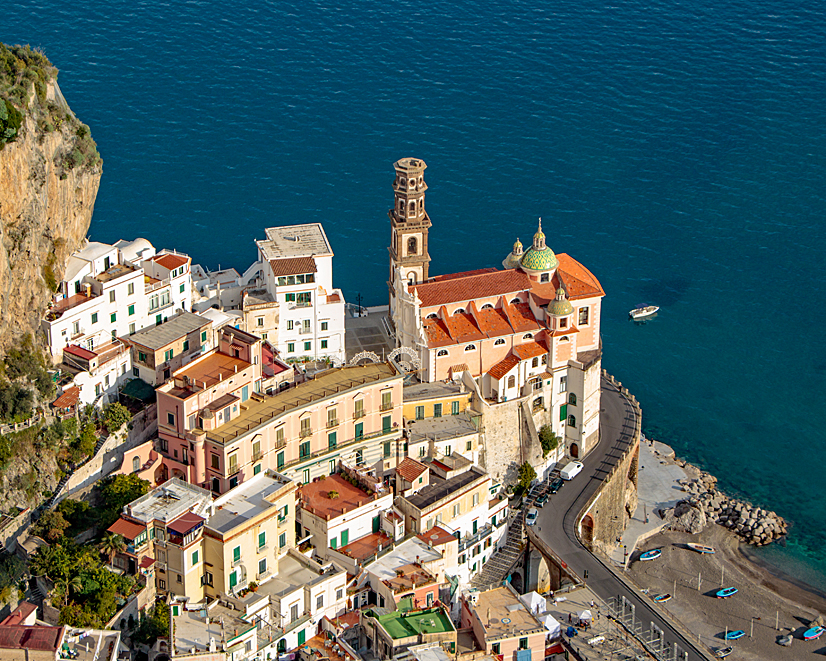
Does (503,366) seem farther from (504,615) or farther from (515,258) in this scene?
(504,615)

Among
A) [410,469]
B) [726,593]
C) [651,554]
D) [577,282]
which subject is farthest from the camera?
[651,554]

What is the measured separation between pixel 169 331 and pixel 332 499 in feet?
78.9

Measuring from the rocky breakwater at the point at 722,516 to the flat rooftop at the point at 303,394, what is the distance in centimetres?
4189

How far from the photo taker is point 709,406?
17500 cm

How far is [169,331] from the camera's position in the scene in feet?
449

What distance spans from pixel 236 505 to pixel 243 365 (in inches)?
650

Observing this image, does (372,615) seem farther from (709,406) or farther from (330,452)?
(709,406)

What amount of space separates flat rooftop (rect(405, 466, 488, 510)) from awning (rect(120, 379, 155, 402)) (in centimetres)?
2596

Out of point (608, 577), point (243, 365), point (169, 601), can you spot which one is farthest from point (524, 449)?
point (169, 601)

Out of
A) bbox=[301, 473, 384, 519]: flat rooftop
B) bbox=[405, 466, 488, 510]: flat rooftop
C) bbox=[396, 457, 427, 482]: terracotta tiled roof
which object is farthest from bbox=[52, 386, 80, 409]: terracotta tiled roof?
bbox=[405, 466, 488, 510]: flat rooftop

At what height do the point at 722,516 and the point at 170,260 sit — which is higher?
the point at 170,260

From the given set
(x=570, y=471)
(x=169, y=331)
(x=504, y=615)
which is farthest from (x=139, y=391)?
(x=570, y=471)

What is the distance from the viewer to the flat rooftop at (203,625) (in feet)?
362

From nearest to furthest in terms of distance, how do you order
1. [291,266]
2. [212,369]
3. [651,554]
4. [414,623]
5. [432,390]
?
[414,623] → [212,369] → [291,266] → [432,390] → [651,554]
